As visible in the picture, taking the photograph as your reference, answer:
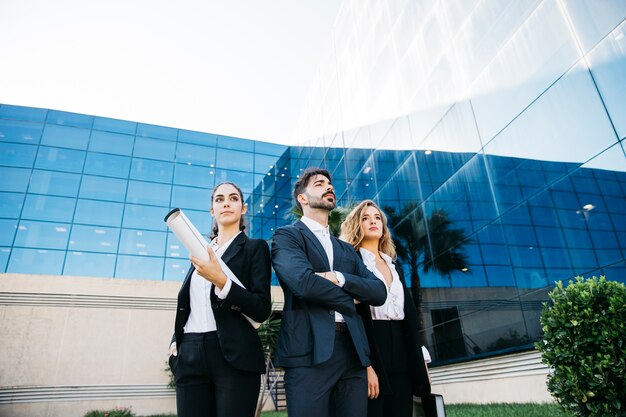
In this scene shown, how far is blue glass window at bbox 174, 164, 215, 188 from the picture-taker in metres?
23.2

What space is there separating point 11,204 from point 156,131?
8.36 metres

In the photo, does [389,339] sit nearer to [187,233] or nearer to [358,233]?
Result: [358,233]

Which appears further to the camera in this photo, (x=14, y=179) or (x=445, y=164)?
(x=14, y=179)

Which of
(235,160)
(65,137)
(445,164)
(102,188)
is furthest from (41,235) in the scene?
(445,164)

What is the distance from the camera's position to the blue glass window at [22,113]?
21311mm

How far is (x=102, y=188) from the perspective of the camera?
21172 mm

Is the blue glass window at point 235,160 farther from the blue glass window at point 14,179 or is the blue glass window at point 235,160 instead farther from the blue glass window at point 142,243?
the blue glass window at point 14,179

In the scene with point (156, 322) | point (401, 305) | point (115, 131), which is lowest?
point (401, 305)

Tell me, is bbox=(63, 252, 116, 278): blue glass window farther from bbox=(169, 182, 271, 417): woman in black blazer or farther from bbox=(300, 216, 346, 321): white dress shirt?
bbox=(300, 216, 346, 321): white dress shirt

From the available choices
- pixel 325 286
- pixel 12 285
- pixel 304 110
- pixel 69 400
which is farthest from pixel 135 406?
pixel 304 110

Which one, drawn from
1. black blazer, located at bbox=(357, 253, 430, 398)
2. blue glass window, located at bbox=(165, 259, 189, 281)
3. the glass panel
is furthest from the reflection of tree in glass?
blue glass window, located at bbox=(165, 259, 189, 281)

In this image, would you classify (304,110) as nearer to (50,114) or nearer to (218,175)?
(218,175)

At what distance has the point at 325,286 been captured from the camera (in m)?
1.93

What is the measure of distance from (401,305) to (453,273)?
786cm
